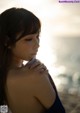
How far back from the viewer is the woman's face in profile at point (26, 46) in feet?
3.50

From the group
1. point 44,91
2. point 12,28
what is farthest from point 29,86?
point 12,28

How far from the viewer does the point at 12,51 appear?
1104 millimetres

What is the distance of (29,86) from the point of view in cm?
109

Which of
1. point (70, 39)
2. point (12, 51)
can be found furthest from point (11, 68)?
point (70, 39)

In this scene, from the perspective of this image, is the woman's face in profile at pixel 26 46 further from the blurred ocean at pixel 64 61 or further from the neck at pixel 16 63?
the blurred ocean at pixel 64 61

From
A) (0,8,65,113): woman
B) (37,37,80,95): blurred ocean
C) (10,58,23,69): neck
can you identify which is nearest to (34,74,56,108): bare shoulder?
(0,8,65,113): woman

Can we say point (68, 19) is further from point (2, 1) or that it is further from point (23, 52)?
point (23, 52)

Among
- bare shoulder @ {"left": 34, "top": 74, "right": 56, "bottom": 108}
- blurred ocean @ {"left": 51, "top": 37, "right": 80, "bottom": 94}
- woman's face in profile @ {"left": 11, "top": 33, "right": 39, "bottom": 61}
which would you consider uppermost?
woman's face in profile @ {"left": 11, "top": 33, "right": 39, "bottom": 61}

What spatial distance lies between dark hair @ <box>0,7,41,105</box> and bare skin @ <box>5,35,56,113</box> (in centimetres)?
2

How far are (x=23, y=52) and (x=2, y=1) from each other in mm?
1327

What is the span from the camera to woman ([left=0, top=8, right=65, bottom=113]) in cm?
106

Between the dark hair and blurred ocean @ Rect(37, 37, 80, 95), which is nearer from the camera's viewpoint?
the dark hair

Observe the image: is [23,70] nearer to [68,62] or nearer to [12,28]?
[12,28]

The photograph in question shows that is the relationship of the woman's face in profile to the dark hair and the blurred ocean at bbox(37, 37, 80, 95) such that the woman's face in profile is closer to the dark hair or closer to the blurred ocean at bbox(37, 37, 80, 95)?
the dark hair
